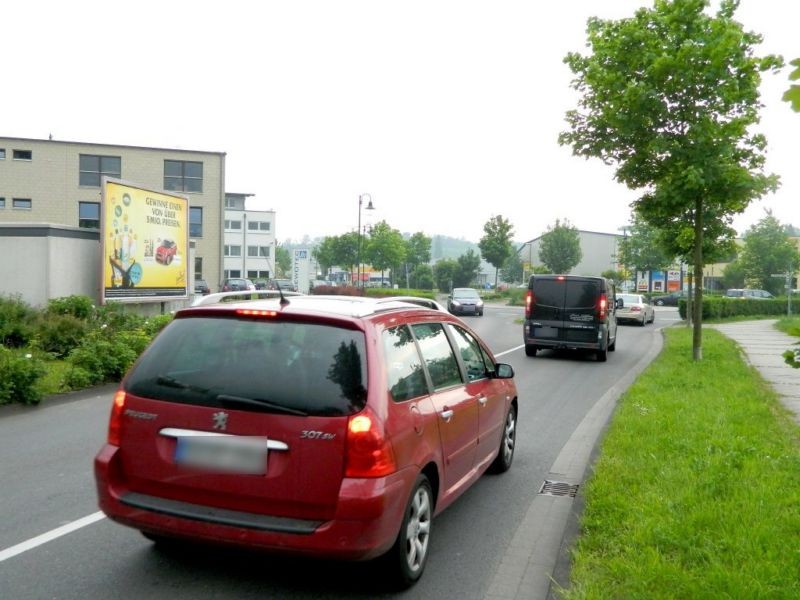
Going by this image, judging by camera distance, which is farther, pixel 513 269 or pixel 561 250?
pixel 513 269

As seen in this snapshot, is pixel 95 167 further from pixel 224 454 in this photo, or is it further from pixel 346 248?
pixel 224 454

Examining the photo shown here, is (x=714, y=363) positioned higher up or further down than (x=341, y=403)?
further down

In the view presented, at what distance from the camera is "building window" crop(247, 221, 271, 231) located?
93.4m

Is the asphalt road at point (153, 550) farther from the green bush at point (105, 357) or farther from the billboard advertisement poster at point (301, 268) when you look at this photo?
the billboard advertisement poster at point (301, 268)

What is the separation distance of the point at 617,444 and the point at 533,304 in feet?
36.4

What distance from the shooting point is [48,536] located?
4770 millimetres

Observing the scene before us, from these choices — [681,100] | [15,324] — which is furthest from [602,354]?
[15,324]

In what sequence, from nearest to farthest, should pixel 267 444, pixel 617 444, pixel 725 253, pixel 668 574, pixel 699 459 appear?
pixel 267 444
pixel 668 574
pixel 699 459
pixel 617 444
pixel 725 253

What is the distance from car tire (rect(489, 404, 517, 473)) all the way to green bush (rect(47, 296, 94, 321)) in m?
11.7

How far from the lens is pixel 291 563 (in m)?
4.40

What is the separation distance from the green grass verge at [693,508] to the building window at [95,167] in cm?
4337

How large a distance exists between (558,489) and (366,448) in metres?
3.07

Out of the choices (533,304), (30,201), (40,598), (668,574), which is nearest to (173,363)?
(40,598)

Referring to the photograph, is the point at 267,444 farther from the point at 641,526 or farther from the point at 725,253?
the point at 725,253
